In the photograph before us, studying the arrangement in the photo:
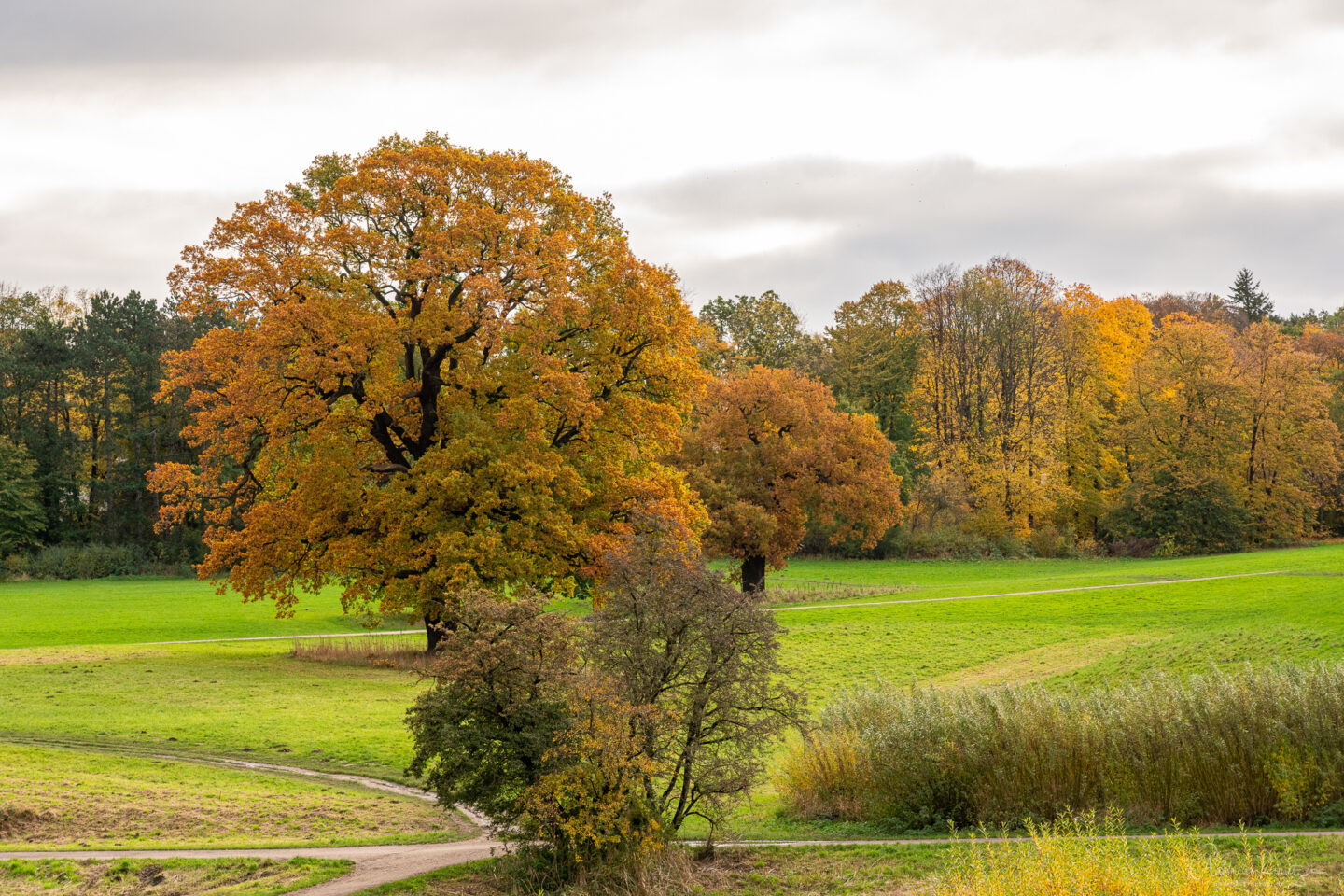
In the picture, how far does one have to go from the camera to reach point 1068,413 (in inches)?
2485

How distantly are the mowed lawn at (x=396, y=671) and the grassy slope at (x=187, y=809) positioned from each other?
1.93 m

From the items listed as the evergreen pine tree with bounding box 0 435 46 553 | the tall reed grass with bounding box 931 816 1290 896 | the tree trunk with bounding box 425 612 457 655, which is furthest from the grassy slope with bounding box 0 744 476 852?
the evergreen pine tree with bounding box 0 435 46 553

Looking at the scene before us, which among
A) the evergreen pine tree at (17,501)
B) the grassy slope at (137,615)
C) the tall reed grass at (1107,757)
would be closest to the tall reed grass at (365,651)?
the grassy slope at (137,615)

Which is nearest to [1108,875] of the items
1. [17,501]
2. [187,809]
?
[187,809]

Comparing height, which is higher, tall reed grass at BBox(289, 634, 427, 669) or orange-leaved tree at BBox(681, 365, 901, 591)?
orange-leaved tree at BBox(681, 365, 901, 591)

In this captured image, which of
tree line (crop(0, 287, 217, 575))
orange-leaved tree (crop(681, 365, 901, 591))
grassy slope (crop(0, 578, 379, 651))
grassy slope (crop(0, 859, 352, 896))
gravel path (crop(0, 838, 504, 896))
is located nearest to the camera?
grassy slope (crop(0, 859, 352, 896))

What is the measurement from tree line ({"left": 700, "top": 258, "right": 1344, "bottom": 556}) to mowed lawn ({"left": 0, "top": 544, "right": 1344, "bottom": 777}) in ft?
32.1

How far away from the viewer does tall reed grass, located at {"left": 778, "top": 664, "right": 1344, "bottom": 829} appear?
13.3m

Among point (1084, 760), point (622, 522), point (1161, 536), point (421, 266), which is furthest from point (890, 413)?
point (1084, 760)

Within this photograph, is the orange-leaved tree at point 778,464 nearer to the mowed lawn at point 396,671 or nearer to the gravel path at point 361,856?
the mowed lawn at point 396,671

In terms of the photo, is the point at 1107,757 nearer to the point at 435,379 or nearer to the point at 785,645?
the point at 785,645

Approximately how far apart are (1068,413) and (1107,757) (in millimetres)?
52792

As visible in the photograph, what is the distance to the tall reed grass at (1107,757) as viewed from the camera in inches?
523

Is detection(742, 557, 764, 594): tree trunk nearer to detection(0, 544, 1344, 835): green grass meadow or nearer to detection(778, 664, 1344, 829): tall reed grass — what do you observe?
detection(0, 544, 1344, 835): green grass meadow
